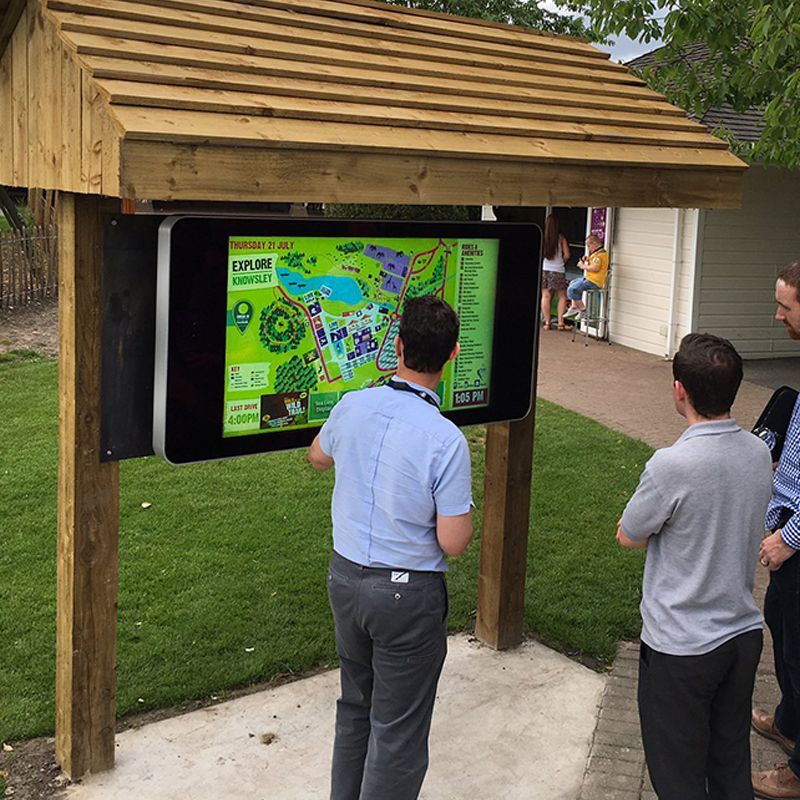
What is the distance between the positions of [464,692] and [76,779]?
1796 mm

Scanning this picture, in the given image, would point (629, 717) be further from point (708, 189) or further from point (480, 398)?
point (708, 189)

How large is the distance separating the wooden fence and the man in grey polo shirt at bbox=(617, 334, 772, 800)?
1352cm

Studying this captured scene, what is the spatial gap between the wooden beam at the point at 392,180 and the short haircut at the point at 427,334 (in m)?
0.54

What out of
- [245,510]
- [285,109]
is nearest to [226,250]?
[285,109]

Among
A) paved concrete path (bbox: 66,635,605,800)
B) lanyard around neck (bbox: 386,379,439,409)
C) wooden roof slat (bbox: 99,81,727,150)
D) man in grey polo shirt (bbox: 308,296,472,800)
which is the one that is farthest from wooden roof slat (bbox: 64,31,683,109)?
paved concrete path (bbox: 66,635,605,800)

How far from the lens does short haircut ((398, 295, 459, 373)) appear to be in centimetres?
338

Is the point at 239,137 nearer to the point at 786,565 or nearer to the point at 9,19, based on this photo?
the point at 9,19

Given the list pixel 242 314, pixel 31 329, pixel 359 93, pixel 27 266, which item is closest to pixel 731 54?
pixel 359 93

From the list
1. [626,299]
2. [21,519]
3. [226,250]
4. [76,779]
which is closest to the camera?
[226,250]

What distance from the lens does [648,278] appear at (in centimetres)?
1468

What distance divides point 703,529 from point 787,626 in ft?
3.67

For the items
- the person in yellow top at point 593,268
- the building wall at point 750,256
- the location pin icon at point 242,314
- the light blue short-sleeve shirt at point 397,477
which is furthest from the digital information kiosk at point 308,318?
the person in yellow top at point 593,268

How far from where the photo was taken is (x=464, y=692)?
202 inches

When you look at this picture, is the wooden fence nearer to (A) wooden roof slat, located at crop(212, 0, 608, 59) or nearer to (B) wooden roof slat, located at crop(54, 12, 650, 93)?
(A) wooden roof slat, located at crop(212, 0, 608, 59)
